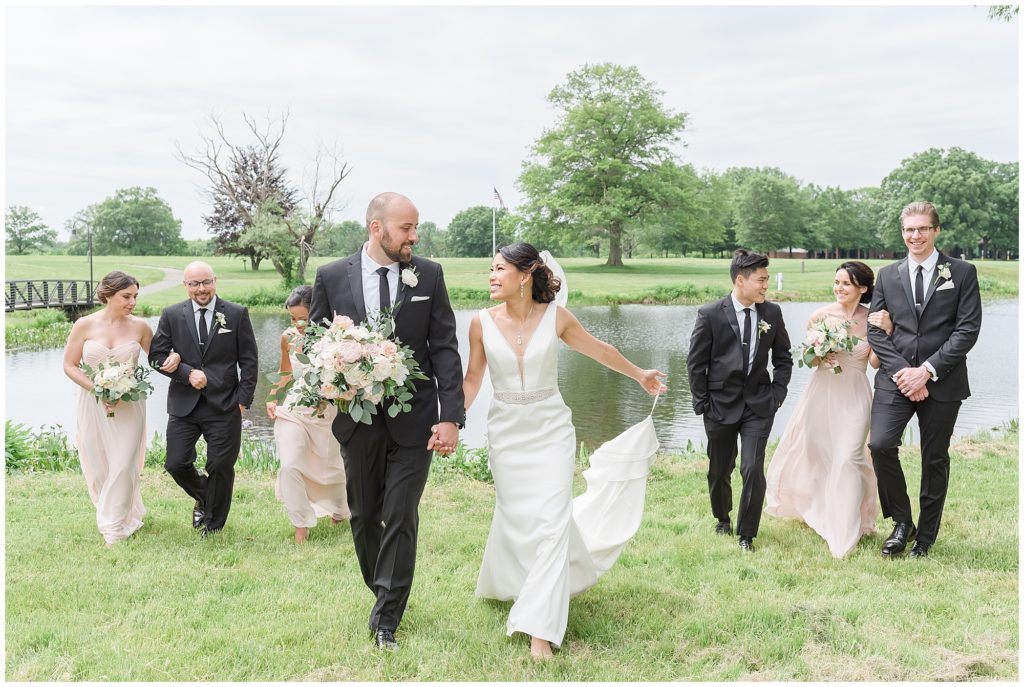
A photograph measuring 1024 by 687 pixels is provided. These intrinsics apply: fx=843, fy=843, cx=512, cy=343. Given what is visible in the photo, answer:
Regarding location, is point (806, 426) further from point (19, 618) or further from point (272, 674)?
point (19, 618)

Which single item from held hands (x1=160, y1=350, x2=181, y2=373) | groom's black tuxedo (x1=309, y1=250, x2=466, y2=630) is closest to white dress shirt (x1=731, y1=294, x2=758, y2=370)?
groom's black tuxedo (x1=309, y1=250, x2=466, y2=630)

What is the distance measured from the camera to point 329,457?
7.25 m

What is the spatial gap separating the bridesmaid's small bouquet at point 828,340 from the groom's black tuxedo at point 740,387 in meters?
0.16

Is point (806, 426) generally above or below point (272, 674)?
above

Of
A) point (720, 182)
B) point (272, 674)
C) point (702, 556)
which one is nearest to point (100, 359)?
point (272, 674)

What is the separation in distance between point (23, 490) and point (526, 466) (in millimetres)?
6185

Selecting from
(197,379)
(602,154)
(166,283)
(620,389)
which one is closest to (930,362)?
(197,379)

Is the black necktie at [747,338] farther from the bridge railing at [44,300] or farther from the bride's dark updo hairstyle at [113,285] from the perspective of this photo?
the bridge railing at [44,300]

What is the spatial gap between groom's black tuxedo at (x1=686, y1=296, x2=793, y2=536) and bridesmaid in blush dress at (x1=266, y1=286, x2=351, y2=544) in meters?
3.08

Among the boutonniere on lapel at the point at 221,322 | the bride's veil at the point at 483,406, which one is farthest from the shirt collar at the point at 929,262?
the boutonniere on lapel at the point at 221,322

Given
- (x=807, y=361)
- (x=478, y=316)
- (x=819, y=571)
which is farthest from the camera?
(x=807, y=361)

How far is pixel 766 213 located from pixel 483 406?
253ft

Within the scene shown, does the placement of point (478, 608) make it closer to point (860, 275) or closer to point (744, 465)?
point (744, 465)

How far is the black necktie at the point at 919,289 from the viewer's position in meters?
6.30
